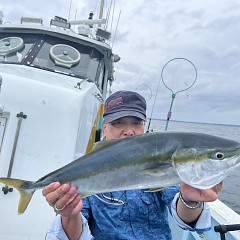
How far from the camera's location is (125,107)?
2.40 meters

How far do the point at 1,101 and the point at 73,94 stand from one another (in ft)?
2.62

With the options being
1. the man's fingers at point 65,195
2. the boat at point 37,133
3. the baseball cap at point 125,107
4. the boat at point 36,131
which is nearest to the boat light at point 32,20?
the boat at point 37,133

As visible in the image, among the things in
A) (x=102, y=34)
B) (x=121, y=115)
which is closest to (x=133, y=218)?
(x=121, y=115)

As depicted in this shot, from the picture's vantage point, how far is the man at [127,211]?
2111 mm

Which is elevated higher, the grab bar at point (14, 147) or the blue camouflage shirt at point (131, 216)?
the grab bar at point (14, 147)

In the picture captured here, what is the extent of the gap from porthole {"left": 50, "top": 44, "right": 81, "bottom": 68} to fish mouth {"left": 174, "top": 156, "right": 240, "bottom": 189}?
367 cm

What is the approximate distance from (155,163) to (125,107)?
79cm

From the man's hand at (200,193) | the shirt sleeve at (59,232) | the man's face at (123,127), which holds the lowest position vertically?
the shirt sleeve at (59,232)

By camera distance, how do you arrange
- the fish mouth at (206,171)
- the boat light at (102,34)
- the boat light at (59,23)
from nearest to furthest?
the fish mouth at (206,171)
the boat light at (59,23)
the boat light at (102,34)

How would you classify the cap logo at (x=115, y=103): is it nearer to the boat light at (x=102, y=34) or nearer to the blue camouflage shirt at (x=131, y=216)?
the blue camouflage shirt at (x=131, y=216)

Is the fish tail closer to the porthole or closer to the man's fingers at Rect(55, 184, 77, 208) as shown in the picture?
the man's fingers at Rect(55, 184, 77, 208)

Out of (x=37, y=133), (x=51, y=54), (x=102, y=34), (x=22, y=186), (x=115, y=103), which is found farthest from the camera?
(x=102, y=34)

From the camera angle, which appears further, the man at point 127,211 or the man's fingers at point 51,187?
the man at point 127,211

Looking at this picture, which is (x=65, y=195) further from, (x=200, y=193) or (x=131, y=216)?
(x=200, y=193)
